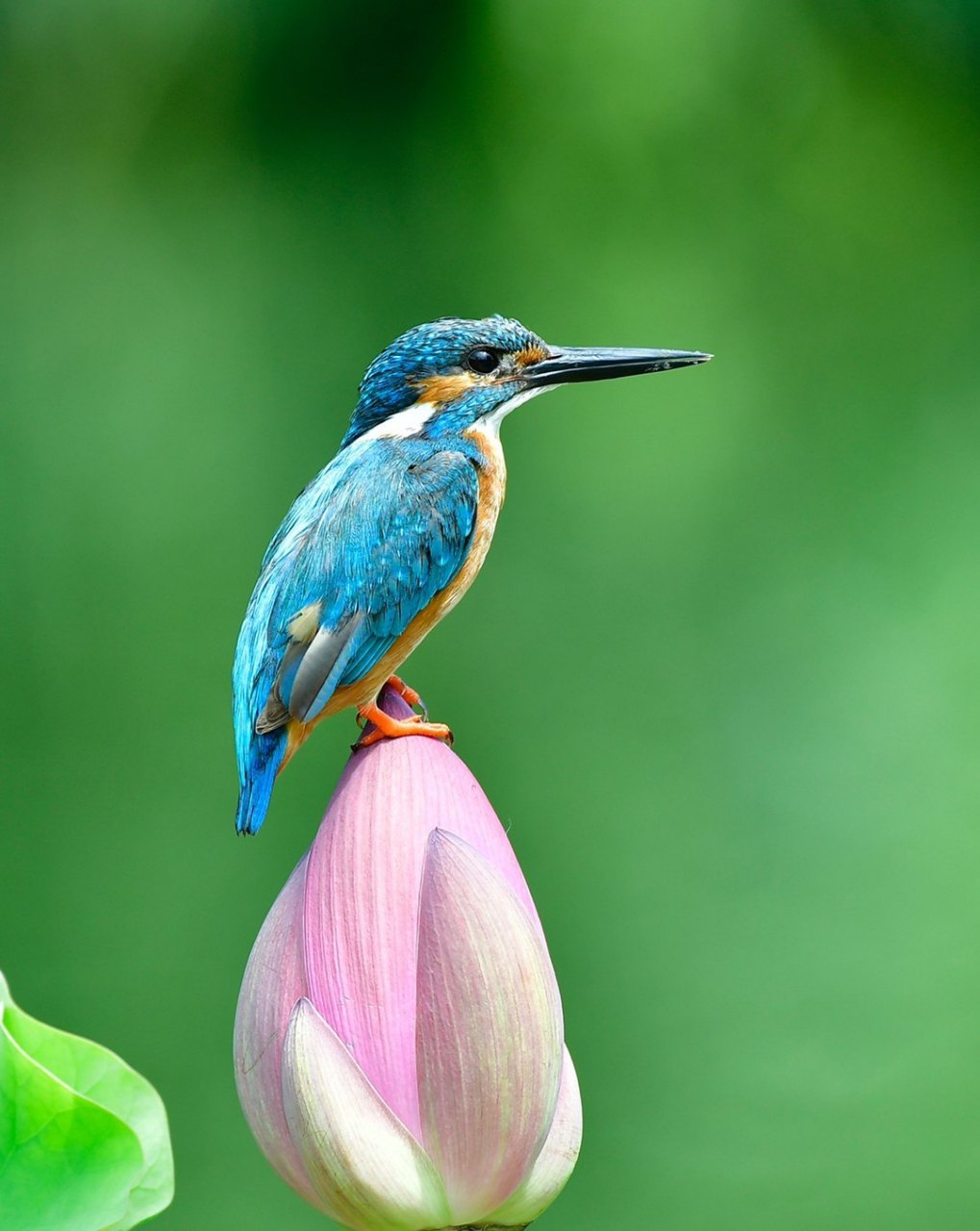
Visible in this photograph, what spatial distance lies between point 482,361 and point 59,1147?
50cm

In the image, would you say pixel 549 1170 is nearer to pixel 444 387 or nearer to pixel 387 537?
pixel 387 537

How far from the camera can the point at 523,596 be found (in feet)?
5.37

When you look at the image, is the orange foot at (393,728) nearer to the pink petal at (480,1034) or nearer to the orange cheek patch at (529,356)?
the pink petal at (480,1034)

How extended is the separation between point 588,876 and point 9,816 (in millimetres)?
670

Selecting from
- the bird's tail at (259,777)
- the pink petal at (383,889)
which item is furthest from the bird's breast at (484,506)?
the pink petal at (383,889)

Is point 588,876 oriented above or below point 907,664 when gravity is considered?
below

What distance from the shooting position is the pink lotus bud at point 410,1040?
1.34 ft

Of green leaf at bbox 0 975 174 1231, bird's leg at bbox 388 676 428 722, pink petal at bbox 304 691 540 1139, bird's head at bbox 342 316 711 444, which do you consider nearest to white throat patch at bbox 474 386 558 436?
bird's head at bbox 342 316 711 444

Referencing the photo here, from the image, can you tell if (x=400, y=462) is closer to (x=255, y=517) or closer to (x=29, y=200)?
(x=255, y=517)

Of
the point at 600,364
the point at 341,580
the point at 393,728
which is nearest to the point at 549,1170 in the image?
the point at 393,728

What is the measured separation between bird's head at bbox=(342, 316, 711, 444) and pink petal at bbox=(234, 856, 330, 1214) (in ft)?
1.20

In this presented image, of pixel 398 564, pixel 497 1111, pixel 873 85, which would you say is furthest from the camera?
pixel 873 85

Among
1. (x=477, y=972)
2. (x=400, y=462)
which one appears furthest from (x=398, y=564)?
(x=477, y=972)

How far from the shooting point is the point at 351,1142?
0.41 m
